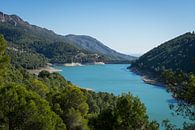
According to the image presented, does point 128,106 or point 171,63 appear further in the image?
point 171,63

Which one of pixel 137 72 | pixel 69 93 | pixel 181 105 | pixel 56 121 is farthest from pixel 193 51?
pixel 181 105

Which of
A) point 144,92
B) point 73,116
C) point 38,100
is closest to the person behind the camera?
point 38,100

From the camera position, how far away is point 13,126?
1741cm

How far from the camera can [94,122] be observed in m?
18.5

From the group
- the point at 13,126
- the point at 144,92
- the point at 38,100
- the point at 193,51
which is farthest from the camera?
the point at 193,51

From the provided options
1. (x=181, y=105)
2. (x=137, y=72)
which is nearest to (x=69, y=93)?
(x=181, y=105)

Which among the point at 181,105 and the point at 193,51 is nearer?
the point at 181,105

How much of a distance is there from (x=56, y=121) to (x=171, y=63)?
91.7 metres

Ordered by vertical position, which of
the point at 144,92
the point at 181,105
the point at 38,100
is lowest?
the point at 144,92

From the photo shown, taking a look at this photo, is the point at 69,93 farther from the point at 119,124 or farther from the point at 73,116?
the point at 119,124

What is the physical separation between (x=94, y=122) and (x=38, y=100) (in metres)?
3.09

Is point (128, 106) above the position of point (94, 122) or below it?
above

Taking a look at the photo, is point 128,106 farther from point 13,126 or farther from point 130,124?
point 13,126

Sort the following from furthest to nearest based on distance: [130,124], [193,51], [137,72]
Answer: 1. [137,72]
2. [193,51]
3. [130,124]
